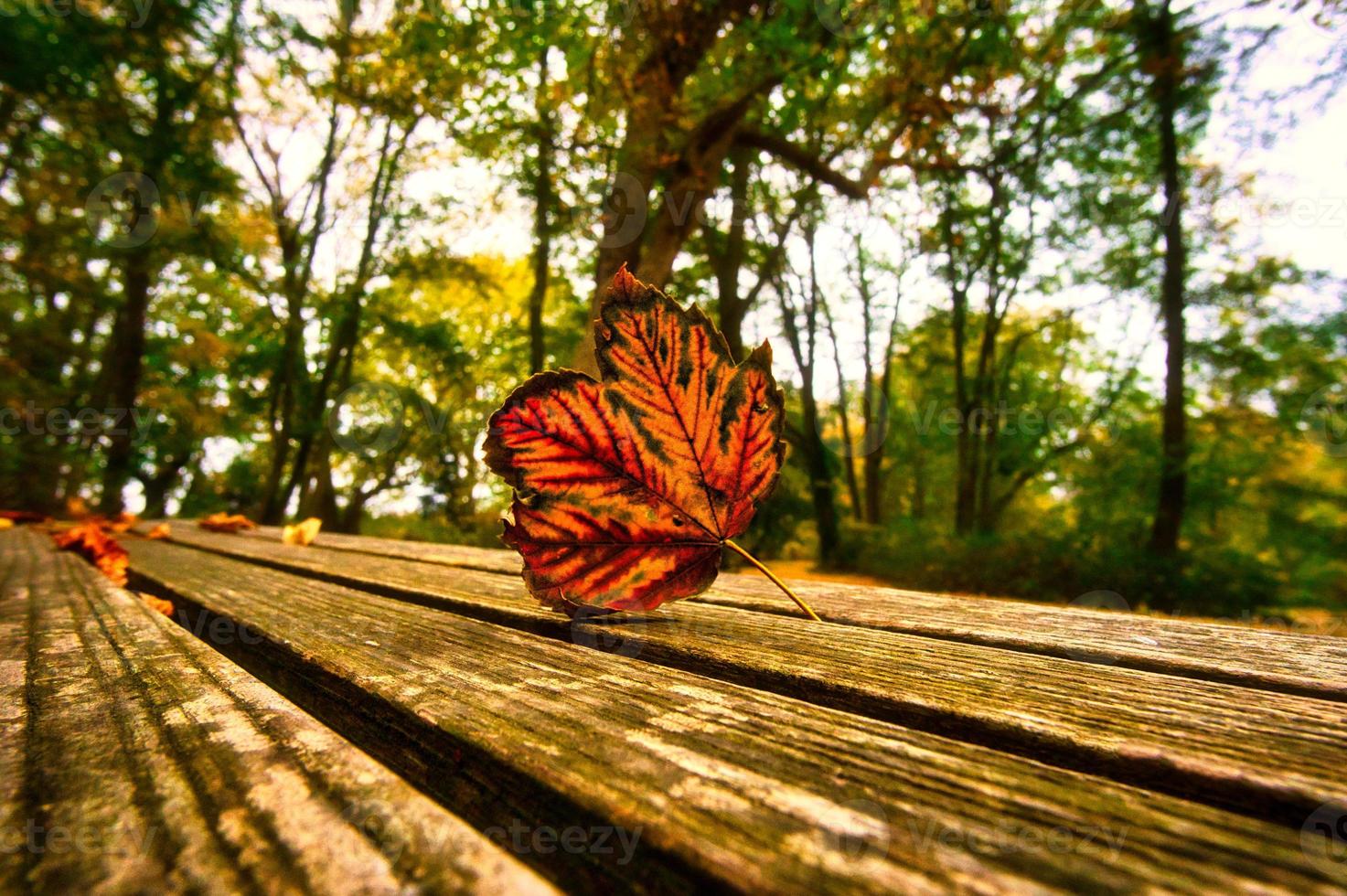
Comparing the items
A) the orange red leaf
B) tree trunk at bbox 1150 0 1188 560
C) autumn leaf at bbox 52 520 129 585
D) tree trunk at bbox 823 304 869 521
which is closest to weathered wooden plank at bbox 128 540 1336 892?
the orange red leaf

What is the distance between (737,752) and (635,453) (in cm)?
42

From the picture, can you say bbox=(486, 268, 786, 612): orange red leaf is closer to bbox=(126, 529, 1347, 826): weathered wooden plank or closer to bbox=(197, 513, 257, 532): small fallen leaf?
bbox=(126, 529, 1347, 826): weathered wooden plank

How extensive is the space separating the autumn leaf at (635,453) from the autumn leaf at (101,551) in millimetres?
1273

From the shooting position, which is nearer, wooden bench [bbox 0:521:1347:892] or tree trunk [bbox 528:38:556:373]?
wooden bench [bbox 0:521:1347:892]

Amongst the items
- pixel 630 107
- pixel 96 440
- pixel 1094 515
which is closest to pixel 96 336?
pixel 96 440

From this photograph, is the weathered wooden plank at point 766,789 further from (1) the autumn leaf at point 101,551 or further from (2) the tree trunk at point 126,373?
(2) the tree trunk at point 126,373

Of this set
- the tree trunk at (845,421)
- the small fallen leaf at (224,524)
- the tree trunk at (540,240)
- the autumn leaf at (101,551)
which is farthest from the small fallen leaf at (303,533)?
the tree trunk at (845,421)

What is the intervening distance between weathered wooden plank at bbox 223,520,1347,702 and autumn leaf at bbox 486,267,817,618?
0.33 m

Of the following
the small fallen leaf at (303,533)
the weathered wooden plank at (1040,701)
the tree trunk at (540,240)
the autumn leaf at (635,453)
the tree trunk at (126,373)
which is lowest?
the small fallen leaf at (303,533)

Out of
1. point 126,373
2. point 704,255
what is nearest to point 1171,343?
point 704,255

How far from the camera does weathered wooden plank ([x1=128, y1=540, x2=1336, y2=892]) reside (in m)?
0.30

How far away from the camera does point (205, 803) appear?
0.35 m

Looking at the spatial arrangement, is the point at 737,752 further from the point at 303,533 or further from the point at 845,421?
the point at 845,421

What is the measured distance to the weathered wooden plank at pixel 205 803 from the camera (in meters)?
0.29
